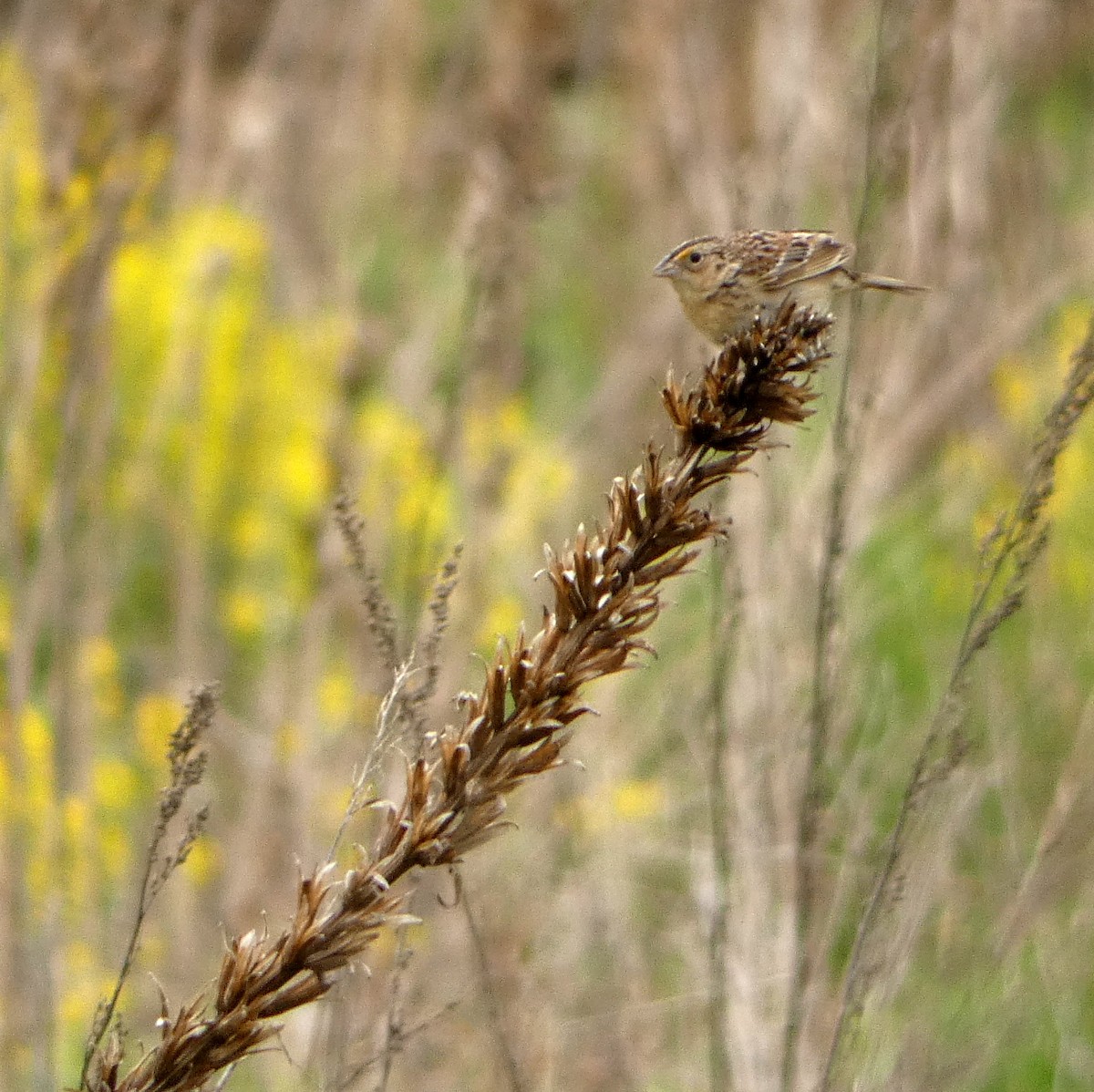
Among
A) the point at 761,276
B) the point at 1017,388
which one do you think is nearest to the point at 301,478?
the point at 1017,388

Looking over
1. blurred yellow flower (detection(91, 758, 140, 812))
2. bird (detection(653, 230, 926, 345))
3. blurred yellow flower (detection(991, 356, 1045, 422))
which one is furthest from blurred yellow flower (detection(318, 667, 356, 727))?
bird (detection(653, 230, 926, 345))

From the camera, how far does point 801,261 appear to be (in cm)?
264

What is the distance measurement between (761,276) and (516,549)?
2958 millimetres

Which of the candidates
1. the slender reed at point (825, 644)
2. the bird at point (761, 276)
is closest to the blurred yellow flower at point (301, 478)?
the bird at point (761, 276)

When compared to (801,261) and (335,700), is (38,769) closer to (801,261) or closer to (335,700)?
(335,700)

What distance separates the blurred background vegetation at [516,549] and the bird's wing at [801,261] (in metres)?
0.13

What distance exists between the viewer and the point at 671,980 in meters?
4.03

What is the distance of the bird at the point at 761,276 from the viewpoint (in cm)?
261

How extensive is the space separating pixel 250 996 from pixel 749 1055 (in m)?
1.68

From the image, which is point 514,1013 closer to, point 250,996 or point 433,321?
point 250,996

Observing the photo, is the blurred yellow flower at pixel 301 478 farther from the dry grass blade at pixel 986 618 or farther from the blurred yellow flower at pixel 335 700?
the dry grass blade at pixel 986 618

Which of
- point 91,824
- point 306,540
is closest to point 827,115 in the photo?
point 306,540

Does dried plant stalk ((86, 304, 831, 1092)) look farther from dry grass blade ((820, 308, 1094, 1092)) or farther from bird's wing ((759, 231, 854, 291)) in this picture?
bird's wing ((759, 231, 854, 291))

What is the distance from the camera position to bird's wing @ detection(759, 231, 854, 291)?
8.61 feet
